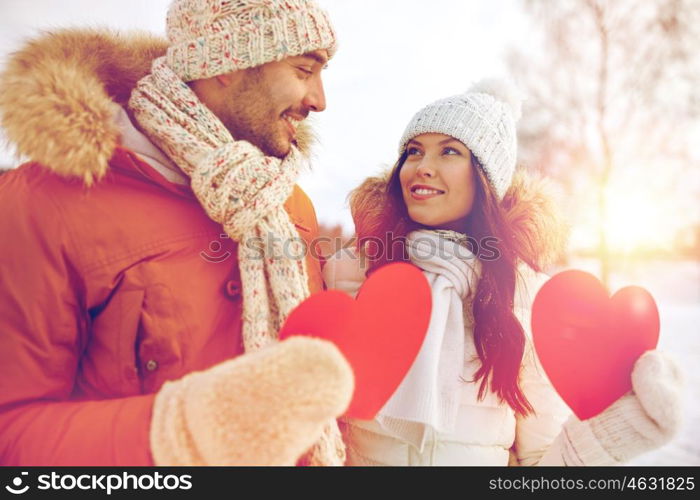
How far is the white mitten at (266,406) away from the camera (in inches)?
32.9

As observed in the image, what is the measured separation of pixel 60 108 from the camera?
1152 mm

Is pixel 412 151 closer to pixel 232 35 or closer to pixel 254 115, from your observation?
pixel 254 115

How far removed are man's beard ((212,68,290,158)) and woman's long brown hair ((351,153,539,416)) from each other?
23.0 inches

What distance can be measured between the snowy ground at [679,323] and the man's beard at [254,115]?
1273 millimetres

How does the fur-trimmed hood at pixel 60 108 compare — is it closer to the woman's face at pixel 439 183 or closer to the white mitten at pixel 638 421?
the woman's face at pixel 439 183

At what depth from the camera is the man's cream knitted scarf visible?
4.00ft

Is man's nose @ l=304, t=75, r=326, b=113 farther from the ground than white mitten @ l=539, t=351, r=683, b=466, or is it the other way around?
man's nose @ l=304, t=75, r=326, b=113

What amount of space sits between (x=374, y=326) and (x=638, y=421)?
700 mm

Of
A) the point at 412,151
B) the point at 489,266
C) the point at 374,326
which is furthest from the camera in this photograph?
the point at 412,151

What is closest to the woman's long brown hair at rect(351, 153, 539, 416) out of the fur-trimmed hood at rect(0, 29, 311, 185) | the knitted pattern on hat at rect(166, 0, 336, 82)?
the knitted pattern on hat at rect(166, 0, 336, 82)

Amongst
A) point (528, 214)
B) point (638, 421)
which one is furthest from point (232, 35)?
point (638, 421)

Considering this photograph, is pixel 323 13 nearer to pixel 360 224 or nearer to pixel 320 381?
pixel 360 224

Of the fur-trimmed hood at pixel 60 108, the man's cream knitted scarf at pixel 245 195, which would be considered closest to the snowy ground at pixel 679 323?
the man's cream knitted scarf at pixel 245 195

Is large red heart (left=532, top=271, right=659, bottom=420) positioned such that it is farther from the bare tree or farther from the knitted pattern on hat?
the bare tree
